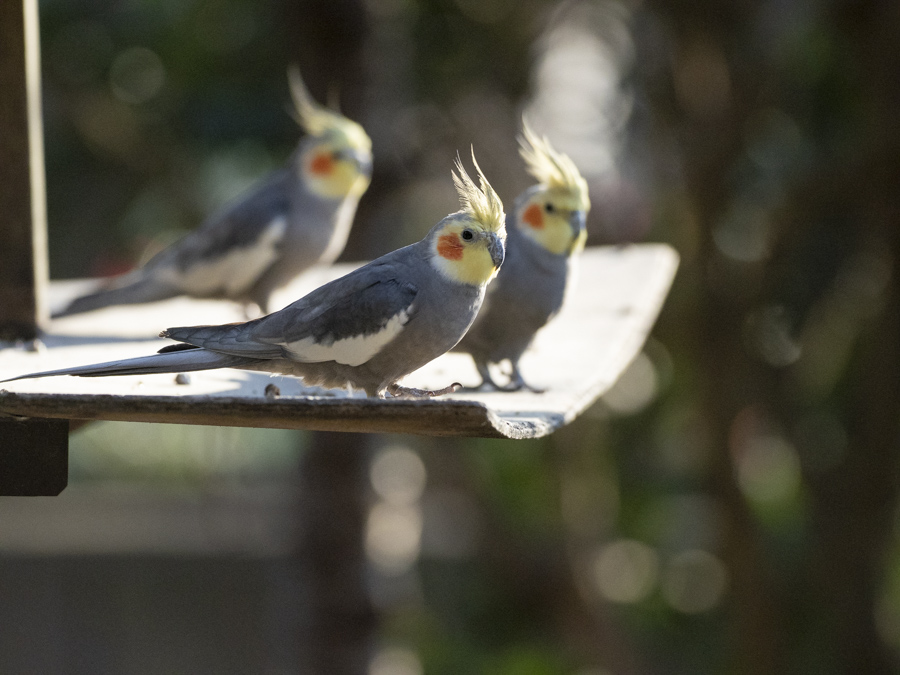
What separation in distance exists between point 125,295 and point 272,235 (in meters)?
0.59

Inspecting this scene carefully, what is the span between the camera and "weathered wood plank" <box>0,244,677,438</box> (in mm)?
1527

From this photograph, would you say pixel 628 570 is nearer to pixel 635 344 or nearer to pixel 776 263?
pixel 776 263

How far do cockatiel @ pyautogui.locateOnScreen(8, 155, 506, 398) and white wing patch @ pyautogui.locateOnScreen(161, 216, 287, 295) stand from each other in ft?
4.51

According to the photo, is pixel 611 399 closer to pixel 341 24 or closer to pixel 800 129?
pixel 800 129

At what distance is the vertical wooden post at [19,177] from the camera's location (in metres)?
2.75

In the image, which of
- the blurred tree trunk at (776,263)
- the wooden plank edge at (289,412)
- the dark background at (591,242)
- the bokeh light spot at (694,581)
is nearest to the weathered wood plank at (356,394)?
the wooden plank edge at (289,412)

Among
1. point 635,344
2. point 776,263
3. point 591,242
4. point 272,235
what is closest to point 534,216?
point 635,344

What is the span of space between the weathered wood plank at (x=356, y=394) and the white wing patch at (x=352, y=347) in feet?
0.30

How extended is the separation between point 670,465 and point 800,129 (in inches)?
125

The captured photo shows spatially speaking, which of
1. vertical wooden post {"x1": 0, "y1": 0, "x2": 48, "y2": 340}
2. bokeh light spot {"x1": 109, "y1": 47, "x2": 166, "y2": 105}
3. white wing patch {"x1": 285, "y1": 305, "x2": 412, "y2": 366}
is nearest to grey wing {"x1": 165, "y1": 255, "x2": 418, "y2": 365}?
white wing patch {"x1": 285, "y1": 305, "x2": 412, "y2": 366}

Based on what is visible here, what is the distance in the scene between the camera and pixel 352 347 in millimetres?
2111

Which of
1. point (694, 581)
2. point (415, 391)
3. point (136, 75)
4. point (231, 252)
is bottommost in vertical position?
point (694, 581)

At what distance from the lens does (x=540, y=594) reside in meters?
6.21

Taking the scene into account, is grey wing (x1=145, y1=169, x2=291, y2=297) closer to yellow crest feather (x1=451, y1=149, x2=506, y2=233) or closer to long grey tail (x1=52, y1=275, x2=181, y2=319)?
long grey tail (x1=52, y1=275, x2=181, y2=319)
